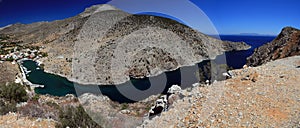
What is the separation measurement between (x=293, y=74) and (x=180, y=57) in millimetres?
48886

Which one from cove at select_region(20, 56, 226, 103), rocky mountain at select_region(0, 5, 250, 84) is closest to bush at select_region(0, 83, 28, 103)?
cove at select_region(20, 56, 226, 103)

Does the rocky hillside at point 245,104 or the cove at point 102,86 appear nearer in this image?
the rocky hillside at point 245,104

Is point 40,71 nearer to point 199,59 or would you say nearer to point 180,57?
point 180,57

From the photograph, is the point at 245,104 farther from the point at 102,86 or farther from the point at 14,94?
the point at 102,86

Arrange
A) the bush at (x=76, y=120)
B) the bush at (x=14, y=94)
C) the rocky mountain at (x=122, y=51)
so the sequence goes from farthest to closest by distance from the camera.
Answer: the rocky mountain at (x=122, y=51)
the bush at (x=14, y=94)
the bush at (x=76, y=120)

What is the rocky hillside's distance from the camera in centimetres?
674

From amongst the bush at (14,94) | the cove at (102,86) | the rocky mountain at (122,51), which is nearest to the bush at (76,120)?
the bush at (14,94)

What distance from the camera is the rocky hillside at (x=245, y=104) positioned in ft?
22.1

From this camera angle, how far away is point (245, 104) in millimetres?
7625

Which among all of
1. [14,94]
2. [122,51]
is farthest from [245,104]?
[122,51]

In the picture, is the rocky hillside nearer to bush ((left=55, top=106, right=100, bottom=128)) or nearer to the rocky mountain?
bush ((left=55, top=106, right=100, bottom=128))

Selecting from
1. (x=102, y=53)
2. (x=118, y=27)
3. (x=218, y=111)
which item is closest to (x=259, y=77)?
(x=218, y=111)

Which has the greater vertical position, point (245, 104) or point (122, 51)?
point (122, 51)

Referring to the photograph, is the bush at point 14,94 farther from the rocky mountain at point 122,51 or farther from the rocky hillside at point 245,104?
the rocky mountain at point 122,51
